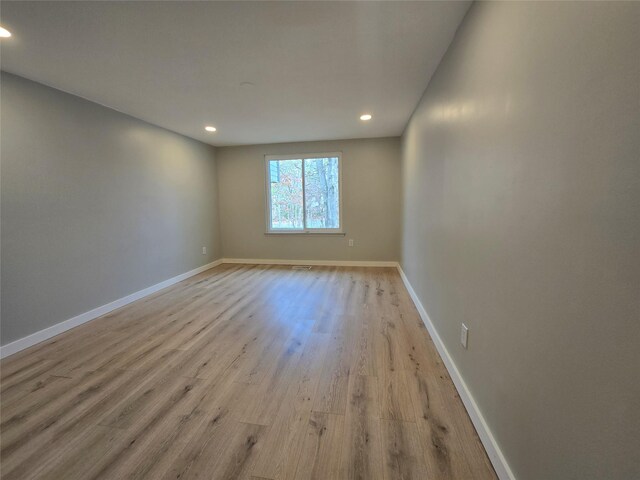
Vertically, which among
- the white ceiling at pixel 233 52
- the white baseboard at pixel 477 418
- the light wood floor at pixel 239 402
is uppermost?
the white ceiling at pixel 233 52

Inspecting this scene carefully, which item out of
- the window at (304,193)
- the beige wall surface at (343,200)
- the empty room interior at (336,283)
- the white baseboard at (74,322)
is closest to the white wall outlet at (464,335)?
the empty room interior at (336,283)

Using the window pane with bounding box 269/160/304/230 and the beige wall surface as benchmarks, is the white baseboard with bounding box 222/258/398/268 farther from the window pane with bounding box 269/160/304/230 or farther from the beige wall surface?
the window pane with bounding box 269/160/304/230

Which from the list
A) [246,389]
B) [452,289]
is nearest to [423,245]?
[452,289]

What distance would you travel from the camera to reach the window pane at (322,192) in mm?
4965

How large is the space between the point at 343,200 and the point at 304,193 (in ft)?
2.44

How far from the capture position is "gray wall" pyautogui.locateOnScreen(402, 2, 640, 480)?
0.62 meters

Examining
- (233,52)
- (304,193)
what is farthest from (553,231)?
(304,193)

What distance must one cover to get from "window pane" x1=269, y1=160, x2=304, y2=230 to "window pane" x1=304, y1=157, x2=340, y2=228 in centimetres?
15

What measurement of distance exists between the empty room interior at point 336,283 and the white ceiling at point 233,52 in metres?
0.02

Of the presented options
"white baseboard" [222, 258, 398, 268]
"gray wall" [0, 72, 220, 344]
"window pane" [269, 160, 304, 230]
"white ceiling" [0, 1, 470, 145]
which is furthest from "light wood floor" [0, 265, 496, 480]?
"window pane" [269, 160, 304, 230]

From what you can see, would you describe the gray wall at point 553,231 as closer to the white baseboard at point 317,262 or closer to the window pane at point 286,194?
the white baseboard at point 317,262

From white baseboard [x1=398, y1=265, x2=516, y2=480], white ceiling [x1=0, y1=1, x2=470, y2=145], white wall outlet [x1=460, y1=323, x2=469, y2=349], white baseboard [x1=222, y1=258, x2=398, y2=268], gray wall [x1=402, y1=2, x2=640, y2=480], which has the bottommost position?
white baseboard [x1=398, y1=265, x2=516, y2=480]

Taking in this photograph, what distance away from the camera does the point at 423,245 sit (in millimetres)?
2760

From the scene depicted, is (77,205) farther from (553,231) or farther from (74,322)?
(553,231)
